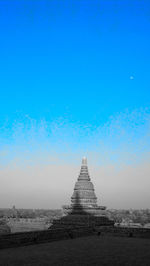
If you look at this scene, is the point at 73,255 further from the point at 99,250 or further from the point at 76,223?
the point at 76,223

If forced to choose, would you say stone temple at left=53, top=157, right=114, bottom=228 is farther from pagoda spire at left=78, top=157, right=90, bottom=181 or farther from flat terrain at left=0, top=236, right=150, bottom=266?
flat terrain at left=0, top=236, right=150, bottom=266

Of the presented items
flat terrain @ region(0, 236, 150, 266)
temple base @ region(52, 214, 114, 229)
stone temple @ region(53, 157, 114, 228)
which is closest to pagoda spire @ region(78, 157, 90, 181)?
stone temple @ region(53, 157, 114, 228)

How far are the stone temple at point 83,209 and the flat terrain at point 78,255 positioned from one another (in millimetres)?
20114

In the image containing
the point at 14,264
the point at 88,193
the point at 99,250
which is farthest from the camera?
the point at 88,193

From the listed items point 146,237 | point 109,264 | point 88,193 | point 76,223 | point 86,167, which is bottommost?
point 109,264

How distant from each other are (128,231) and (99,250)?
1027 cm

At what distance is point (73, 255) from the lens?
61.7ft

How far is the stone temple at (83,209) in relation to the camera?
43656mm

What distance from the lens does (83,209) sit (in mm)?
45438

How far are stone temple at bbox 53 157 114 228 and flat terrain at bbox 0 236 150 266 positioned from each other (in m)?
20.1

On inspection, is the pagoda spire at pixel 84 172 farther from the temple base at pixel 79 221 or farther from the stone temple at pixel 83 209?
the temple base at pixel 79 221

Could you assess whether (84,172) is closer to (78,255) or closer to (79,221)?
(79,221)

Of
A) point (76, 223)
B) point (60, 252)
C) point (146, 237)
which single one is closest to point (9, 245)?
point (60, 252)

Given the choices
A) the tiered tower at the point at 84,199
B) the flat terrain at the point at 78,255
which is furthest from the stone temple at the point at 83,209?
the flat terrain at the point at 78,255
